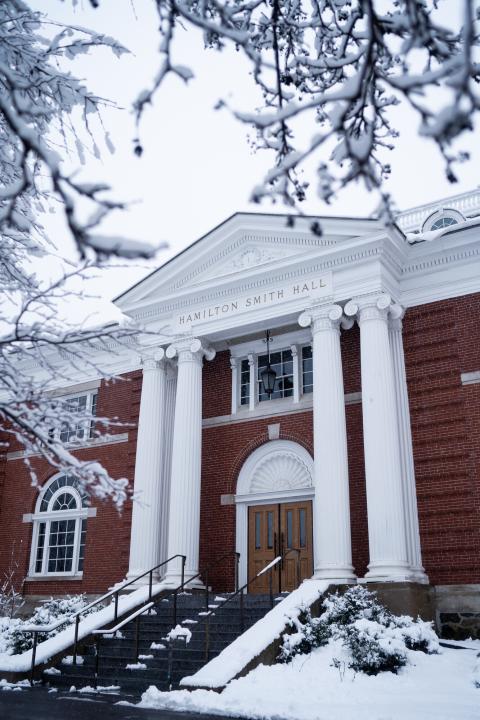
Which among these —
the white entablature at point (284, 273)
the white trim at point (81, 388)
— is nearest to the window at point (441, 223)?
the white entablature at point (284, 273)

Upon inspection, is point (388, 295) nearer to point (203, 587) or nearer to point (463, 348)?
point (463, 348)

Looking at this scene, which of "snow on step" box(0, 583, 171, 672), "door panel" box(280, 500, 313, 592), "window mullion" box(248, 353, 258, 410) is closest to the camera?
"snow on step" box(0, 583, 171, 672)

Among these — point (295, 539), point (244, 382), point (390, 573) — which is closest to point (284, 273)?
point (244, 382)

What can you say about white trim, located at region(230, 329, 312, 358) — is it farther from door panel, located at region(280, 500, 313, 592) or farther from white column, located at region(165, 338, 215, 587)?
door panel, located at region(280, 500, 313, 592)

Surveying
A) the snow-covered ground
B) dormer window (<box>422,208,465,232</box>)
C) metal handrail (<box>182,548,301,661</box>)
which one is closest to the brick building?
dormer window (<box>422,208,465,232</box>)

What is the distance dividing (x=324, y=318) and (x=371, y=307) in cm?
110

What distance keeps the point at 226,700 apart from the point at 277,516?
8246 millimetres

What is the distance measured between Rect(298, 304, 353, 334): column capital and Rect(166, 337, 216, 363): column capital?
117 inches

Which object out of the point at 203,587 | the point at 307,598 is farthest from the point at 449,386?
the point at 203,587

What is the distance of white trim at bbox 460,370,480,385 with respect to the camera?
14.4 m

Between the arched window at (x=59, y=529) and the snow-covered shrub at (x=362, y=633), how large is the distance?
983cm

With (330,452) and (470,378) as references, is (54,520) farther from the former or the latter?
(470,378)

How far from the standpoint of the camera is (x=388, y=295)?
1467cm

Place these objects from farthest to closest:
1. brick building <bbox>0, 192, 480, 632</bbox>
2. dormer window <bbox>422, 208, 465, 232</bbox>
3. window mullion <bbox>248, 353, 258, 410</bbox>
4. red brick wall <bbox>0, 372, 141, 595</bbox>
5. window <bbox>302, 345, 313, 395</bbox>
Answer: dormer window <bbox>422, 208, 465, 232</bbox> → red brick wall <bbox>0, 372, 141, 595</bbox> → window mullion <bbox>248, 353, 258, 410</bbox> → window <bbox>302, 345, 313, 395</bbox> → brick building <bbox>0, 192, 480, 632</bbox>
